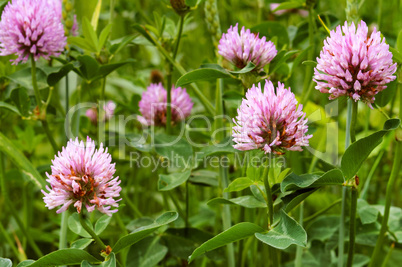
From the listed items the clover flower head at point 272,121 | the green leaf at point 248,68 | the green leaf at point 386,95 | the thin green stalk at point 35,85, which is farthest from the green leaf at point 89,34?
the green leaf at point 386,95

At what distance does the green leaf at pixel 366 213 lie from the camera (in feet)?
2.87

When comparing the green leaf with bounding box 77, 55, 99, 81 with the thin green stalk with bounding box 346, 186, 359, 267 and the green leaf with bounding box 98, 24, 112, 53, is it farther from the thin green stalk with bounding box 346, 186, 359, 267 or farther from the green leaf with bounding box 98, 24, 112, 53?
the thin green stalk with bounding box 346, 186, 359, 267

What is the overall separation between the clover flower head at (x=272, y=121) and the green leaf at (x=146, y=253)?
1.19ft

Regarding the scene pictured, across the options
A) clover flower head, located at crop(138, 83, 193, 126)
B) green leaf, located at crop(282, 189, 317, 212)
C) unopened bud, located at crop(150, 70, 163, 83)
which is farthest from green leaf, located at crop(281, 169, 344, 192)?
unopened bud, located at crop(150, 70, 163, 83)

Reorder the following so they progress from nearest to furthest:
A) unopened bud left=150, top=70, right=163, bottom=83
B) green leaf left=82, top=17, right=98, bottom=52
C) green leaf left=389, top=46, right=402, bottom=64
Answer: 1. green leaf left=389, top=46, right=402, bottom=64
2. green leaf left=82, top=17, right=98, bottom=52
3. unopened bud left=150, top=70, right=163, bottom=83

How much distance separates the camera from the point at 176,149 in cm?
99

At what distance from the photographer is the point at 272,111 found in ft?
2.13

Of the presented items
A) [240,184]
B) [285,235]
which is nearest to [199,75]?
[240,184]

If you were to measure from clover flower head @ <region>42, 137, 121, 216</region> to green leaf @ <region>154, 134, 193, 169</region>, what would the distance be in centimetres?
30

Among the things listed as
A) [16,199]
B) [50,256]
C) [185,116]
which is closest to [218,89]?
[185,116]

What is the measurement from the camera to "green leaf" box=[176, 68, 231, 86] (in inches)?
30.7

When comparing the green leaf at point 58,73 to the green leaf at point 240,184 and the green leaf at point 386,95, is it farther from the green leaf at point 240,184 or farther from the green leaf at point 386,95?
the green leaf at point 386,95

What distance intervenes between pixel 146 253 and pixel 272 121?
43 centimetres

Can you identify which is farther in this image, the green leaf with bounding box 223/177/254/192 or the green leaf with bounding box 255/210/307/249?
the green leaf with bounding box 223/177/254/192
